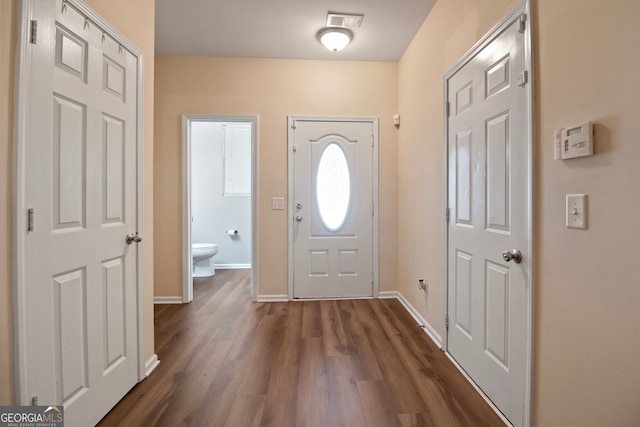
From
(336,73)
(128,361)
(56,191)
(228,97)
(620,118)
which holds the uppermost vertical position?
(336,73)

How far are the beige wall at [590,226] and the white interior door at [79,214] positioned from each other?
207 cm

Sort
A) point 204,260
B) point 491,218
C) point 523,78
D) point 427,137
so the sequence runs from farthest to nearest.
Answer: point 204,260 < point 427,137 < point 491,218 < point 523,78

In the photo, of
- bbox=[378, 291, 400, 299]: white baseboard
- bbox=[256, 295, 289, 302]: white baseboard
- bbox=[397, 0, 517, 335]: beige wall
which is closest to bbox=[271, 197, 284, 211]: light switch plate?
bbox=[256, 295, 289, 302]: white baseboard

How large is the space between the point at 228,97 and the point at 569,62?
116 inches

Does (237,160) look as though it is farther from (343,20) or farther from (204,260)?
(343,20)

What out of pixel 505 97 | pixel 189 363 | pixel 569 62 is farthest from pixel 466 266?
pixel 189 363

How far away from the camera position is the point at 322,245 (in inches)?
125

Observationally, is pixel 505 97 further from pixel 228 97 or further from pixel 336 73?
pixel 228 97

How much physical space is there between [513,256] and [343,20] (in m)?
2.37

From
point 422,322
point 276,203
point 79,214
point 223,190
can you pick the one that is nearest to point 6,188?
point 79,214

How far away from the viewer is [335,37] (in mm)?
2607

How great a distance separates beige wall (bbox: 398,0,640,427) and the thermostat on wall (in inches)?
1.0

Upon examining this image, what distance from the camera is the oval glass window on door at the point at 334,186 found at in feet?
10.5

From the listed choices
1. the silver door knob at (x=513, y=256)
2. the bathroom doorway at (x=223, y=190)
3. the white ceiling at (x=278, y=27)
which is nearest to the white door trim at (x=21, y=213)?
the white ceiling at (x=278, y=27)
